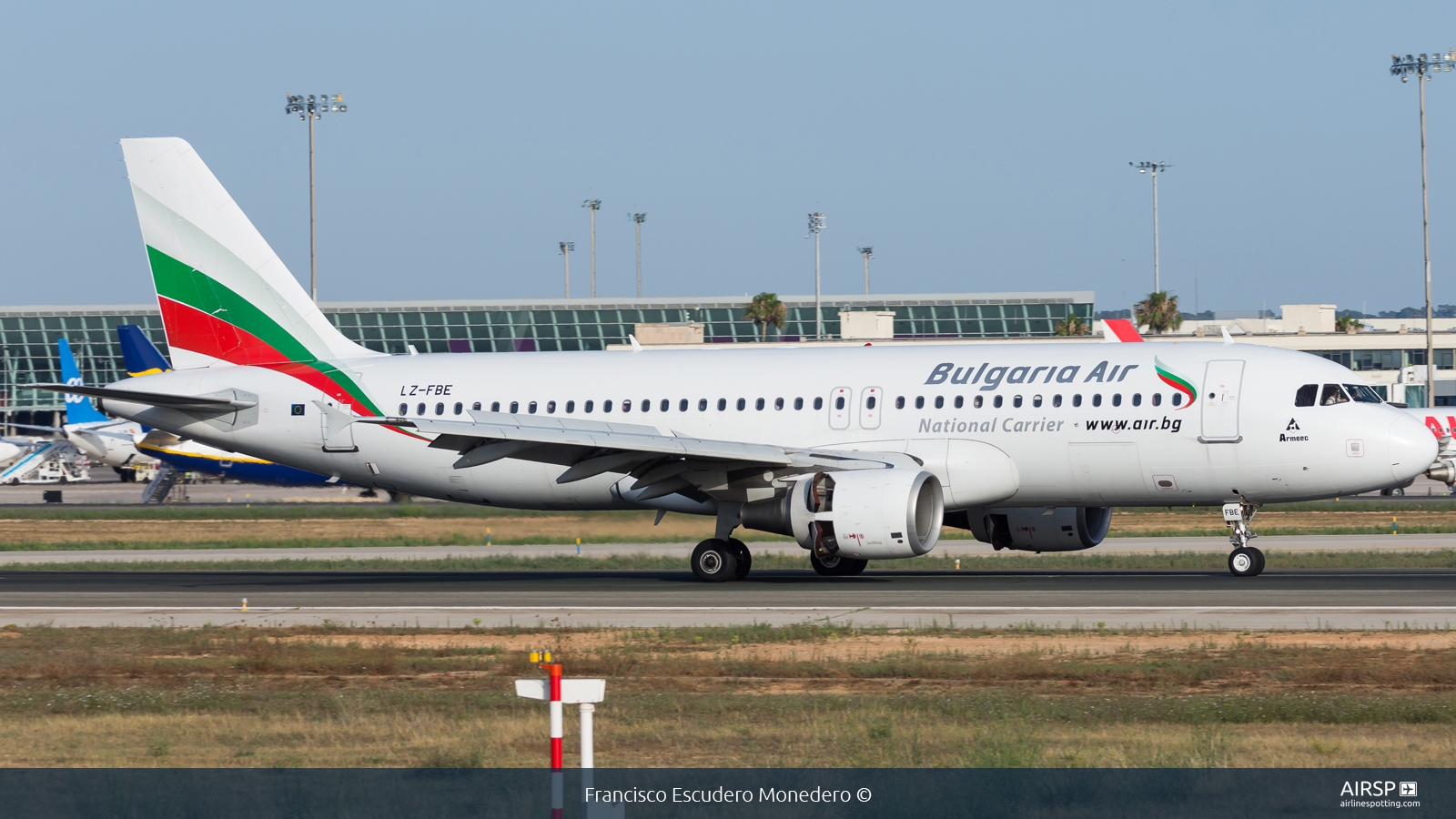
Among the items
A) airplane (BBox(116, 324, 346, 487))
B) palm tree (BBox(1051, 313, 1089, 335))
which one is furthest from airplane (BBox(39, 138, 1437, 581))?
palm tree (BBox(1051, 313, 1089, 335))

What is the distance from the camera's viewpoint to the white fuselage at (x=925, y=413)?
26.4 m

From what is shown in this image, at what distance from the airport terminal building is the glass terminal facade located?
0.07 m

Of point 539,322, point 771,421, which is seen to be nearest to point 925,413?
point 771,421

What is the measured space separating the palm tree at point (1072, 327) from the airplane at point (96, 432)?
6353cm

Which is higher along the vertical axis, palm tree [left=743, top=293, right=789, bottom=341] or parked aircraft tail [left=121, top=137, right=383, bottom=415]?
palm tree [left=743, top=293, right=789, bottom=341]

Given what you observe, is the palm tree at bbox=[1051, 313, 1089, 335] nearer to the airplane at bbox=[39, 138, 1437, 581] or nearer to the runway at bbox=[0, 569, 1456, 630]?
the airplane at bbox=[39, 138, 1437, 581]

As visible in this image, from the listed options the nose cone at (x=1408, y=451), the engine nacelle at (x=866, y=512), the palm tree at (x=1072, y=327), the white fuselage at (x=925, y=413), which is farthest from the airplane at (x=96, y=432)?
the nose cone at (x=1408, y=451)

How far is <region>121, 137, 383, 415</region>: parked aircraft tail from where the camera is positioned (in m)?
32.6

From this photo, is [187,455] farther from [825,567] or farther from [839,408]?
[839,408]

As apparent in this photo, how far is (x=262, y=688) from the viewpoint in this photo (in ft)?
54.1

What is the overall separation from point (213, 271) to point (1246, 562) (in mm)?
21807

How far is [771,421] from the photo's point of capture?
29031 millimetres

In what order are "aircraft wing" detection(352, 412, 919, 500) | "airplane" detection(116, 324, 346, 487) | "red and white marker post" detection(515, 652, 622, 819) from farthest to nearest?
"airplane" detection(116, 324, 346, 487) < "aircraft wing" detection(352, 412, 919, 500) < "red and white marker post" detection(515, 652, 622, 819)

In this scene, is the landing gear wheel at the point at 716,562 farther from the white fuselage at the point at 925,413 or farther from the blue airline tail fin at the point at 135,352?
the blue airline tail fin at the point at 135,352
